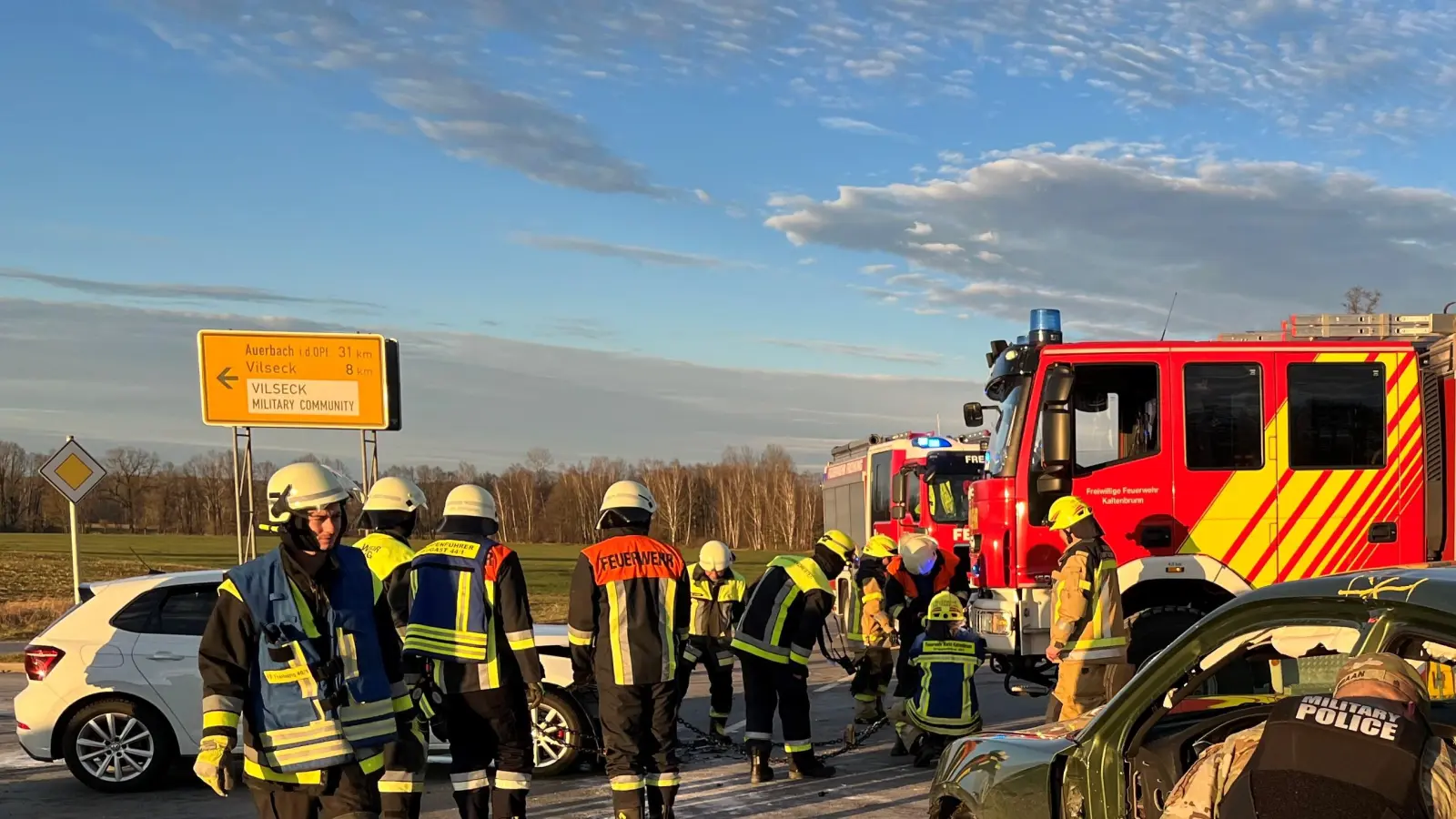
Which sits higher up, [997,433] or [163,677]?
[997,433]

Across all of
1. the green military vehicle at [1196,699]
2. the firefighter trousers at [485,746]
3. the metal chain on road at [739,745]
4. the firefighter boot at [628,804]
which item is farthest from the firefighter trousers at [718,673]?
the green military vehicle at [1196,699]

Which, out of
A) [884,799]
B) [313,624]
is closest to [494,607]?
[313,624]

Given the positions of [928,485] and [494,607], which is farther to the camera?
[928,485]

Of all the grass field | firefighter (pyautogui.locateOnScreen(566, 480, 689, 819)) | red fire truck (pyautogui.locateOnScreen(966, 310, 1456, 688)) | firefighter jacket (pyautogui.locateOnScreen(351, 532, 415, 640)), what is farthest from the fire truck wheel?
the grass field

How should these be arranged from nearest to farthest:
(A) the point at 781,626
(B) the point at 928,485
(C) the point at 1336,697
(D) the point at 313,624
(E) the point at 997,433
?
1. (C) the point at 1336,697
2. (D) the point at 313,624
3. (A) the point at 781,626
4. (E) the point at 997,433
5. (B) the point at 928,485

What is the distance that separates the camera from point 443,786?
7.63 meters

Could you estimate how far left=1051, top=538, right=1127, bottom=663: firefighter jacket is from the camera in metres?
6.90

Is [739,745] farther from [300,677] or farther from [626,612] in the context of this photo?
[300,677]

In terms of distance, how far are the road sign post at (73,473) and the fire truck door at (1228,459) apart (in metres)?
12.8

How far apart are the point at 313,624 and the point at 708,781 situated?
440cm

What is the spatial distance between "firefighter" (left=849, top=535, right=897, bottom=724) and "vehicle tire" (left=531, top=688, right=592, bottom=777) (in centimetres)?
273

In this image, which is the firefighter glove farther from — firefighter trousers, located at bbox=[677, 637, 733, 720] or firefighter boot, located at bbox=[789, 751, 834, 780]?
firefighter trousers, located at bbox=[677, 637, 733, 720]

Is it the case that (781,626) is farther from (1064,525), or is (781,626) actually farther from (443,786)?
(443,786)

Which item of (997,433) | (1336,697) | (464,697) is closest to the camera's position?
(1336,697)
